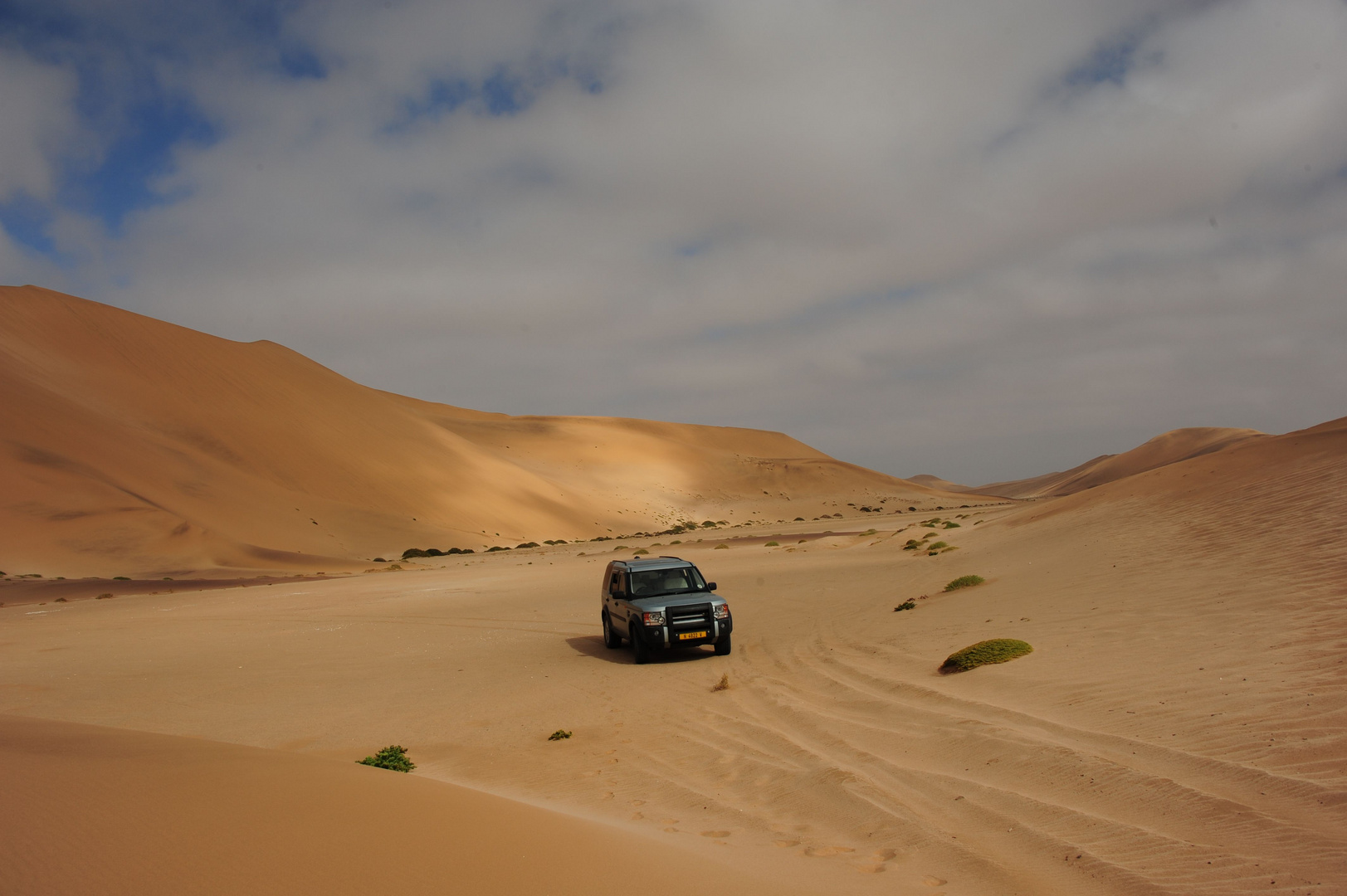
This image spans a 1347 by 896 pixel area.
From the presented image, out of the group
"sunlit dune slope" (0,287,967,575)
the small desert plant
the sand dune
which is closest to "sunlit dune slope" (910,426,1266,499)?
"sunlit dune slope" (0,287,967,575)

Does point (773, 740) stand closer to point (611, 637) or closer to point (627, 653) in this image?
point (627, 653)

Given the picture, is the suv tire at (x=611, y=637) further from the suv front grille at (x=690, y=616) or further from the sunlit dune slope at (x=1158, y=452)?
the sunlit dune slope at (x=1158, y=452)

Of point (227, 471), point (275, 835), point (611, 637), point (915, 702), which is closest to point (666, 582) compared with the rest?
point (611, 637)

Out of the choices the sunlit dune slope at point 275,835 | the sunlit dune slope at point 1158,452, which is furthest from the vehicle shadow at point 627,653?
the sunlit dune slope at point 1158,452

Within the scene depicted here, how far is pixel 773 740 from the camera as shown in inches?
332

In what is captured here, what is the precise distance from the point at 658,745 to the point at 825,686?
10.4 feet

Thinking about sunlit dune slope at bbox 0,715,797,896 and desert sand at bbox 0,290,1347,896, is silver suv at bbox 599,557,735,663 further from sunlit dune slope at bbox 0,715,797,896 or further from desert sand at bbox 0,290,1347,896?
sunlit dune slope at bbox 0,715,797,896

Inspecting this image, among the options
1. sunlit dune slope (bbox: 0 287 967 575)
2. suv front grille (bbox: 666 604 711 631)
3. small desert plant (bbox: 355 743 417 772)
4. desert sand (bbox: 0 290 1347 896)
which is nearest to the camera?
desert sand (bbox: 0 290 1347 896)

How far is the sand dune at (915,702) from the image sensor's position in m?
5.07

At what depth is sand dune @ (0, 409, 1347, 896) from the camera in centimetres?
507

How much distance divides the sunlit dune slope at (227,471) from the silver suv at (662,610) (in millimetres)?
29396

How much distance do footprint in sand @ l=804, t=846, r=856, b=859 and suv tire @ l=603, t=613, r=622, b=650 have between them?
10369mm

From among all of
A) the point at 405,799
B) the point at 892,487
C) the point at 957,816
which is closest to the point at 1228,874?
the point at 957,816

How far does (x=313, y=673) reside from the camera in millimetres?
14109
